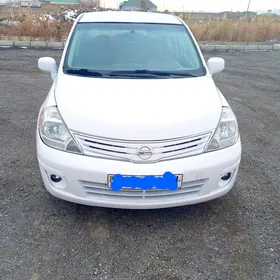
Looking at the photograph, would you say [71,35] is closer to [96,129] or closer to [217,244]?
[96,129]

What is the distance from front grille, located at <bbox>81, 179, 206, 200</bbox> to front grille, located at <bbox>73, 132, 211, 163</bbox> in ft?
0.71

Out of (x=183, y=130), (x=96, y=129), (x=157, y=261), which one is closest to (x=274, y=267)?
(x=157, y=261)

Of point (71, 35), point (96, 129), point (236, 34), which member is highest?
point (71, 35)

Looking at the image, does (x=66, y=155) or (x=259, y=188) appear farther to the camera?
(x=259, y=188)

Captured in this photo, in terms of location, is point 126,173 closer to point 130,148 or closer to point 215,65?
point 130,148

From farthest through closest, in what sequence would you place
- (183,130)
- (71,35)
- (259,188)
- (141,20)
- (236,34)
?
(236,34)
(141,20)
(71,35)
(259,188)
(183,130)

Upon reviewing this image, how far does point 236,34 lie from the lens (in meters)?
14.3

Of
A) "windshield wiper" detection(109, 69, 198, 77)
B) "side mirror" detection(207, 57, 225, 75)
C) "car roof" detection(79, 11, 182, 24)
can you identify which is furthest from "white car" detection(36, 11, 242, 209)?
"car roof" detection(79, 11, 182, 24)

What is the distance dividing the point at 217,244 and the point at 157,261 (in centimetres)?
50

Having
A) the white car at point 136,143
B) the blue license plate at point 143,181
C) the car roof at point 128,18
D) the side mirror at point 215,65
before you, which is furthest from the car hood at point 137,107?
the car roof at point 128,18

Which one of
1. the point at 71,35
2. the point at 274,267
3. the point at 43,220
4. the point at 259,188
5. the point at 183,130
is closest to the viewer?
the point at 274,267

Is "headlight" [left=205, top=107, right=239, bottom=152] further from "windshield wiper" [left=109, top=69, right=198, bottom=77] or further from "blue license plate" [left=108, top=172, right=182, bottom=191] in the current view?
"windshield wiper" [left=109, top=69, right=198, bottom=77]

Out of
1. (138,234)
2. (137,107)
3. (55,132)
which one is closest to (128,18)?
(137,107)

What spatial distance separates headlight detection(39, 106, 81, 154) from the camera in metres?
2.22
